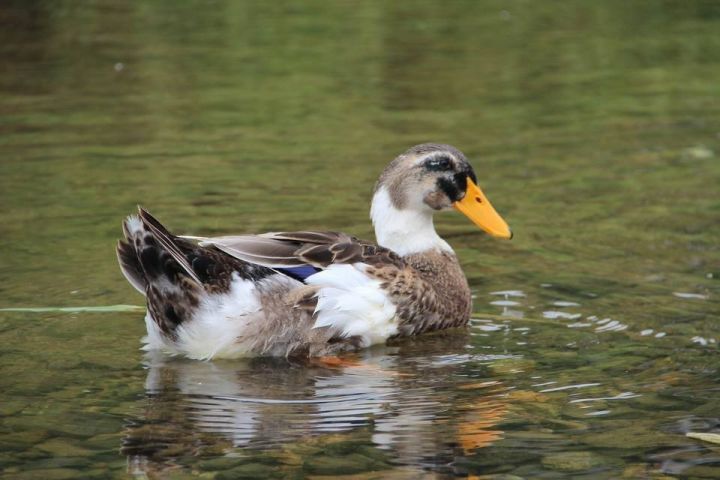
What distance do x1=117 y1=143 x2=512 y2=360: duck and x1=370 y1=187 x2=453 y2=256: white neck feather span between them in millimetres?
221

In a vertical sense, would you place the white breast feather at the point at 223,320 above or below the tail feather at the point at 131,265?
below

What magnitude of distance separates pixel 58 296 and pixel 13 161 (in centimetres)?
382

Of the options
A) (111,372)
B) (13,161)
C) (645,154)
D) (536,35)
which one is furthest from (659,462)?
(536,35)

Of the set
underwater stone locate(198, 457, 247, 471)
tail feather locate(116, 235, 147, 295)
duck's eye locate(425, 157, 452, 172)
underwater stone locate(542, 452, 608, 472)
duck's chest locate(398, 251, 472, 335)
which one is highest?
duck's eye locate(425, 157, 452, 172)

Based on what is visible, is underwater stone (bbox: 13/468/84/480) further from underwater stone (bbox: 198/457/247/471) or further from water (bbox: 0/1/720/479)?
underwater stone (bbox: 198/457/247/471)

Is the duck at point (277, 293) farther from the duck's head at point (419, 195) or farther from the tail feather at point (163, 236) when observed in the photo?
the duck's head at point (419, 195)

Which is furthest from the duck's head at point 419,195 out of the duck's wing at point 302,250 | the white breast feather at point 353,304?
the white breast feather at point 353,304

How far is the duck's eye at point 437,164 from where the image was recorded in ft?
26.6

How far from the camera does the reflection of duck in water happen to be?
5820mm

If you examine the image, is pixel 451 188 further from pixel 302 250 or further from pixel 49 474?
pixel 49 474

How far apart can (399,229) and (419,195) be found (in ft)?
0.77

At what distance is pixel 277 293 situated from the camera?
720 cm

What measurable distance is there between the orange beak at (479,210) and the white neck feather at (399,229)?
256 millimetres

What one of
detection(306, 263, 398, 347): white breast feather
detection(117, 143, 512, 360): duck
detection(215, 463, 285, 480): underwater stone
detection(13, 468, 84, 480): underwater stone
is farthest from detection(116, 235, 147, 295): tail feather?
detection(215, 463, 285, 480): underwater stone
